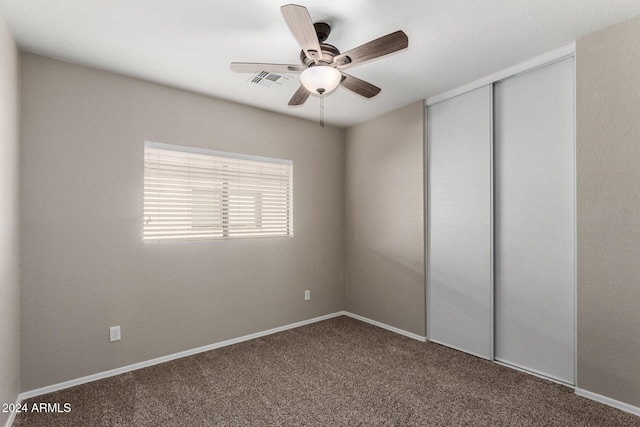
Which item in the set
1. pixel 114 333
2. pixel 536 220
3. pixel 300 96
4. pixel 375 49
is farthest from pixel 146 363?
pixel 536 220

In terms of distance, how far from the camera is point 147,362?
286 centimetres

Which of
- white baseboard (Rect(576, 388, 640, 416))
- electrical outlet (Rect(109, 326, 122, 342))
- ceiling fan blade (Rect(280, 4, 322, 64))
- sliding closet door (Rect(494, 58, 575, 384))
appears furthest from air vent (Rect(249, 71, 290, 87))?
white baseboard (Rect(576, 388, 640, 416))

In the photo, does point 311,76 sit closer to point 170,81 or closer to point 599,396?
point 170,81

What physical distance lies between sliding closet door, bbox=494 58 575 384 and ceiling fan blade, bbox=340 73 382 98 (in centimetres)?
128

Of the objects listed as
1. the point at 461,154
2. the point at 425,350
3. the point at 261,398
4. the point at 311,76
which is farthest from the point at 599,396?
the point at 311,76

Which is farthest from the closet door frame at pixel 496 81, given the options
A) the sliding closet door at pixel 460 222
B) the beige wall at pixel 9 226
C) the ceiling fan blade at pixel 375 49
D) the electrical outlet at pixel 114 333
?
the beige wall at pixel 9 226

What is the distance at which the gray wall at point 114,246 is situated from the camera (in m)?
2.43

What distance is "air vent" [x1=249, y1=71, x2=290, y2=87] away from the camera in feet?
9.24

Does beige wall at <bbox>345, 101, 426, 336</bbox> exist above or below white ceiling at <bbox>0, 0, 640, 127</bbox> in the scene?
below

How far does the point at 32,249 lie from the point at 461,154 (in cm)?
353

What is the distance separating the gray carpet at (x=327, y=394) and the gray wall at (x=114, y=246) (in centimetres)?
30

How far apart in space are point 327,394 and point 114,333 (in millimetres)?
A: 1757

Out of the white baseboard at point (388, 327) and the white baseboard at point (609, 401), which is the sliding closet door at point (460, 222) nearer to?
the white baseboard at point (388, 327)

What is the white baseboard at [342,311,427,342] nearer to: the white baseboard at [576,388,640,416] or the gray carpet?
the gray carpet
